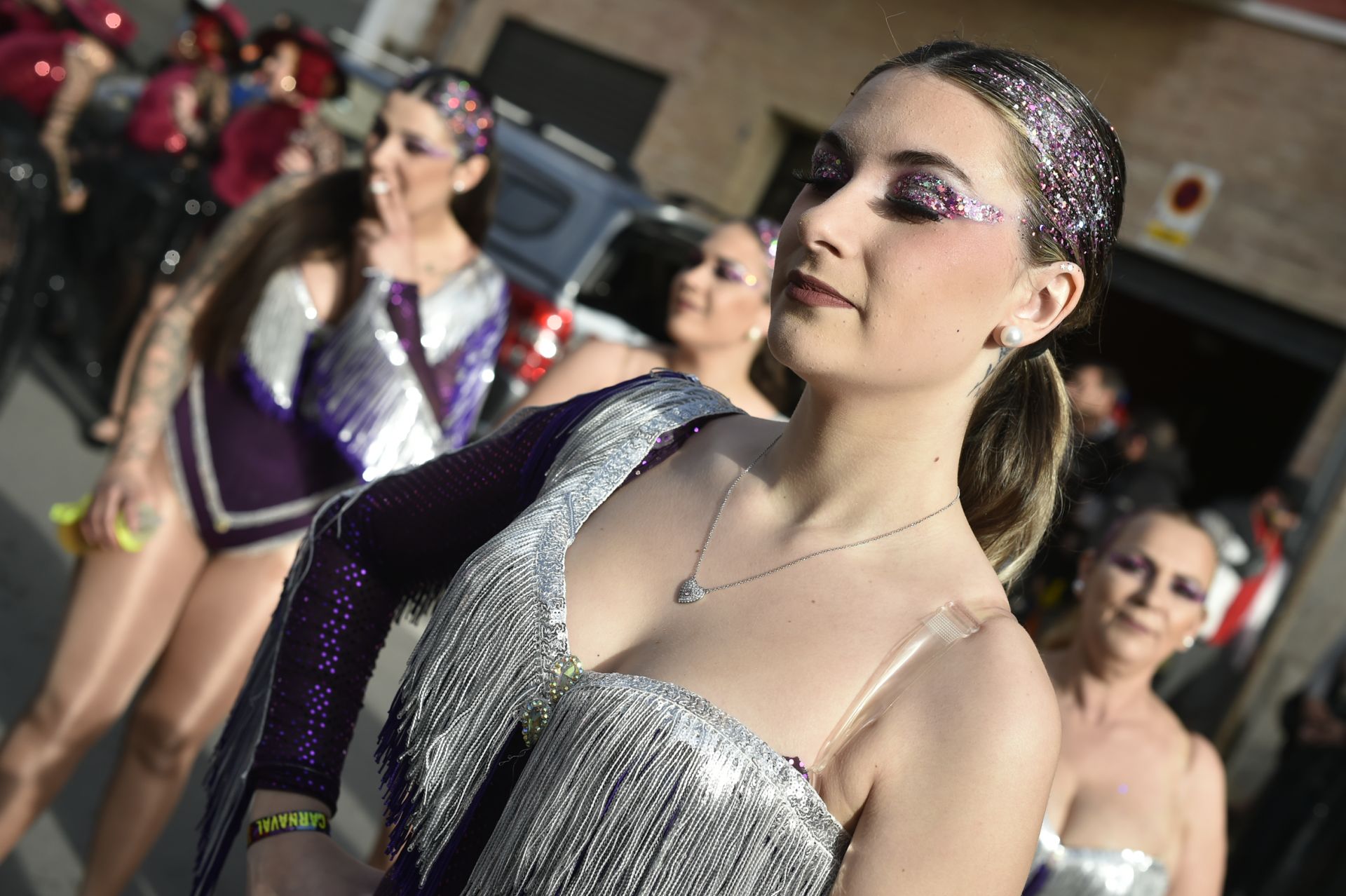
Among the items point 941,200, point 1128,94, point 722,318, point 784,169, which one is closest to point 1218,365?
point 1128,94

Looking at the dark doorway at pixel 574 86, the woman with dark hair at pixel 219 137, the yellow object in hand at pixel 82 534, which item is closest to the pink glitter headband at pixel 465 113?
the yellow object in hand at pixel 82 534

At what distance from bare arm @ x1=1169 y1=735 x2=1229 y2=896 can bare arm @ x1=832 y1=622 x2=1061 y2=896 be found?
1.87 metres

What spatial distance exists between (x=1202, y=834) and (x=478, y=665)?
2.12 m

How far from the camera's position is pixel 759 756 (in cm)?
116

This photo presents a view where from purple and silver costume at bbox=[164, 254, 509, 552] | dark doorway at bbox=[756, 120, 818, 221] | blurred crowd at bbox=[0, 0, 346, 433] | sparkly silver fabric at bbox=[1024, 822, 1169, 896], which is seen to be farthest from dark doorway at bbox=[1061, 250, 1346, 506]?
purple and silver costume at bbox=[164, 254, 509, 552]

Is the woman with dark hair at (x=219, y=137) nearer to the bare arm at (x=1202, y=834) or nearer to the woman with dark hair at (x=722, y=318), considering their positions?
the woman with dark hair at (x=722, y=318)

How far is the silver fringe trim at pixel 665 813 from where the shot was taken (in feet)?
3.73

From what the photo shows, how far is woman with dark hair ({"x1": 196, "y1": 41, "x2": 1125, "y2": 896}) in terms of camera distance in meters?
1.14

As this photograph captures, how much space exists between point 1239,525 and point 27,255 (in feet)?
19.5

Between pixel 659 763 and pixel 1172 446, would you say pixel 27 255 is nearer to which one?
pixel 659 763

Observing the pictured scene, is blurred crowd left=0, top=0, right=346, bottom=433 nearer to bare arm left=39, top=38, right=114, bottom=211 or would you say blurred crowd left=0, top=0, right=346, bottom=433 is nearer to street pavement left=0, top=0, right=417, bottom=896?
bare arm left=39, top=38, right=114, bottom=211

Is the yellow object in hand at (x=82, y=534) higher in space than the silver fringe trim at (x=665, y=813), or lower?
lower

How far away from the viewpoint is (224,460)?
268cm

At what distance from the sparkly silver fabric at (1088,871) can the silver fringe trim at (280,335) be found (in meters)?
1.88
